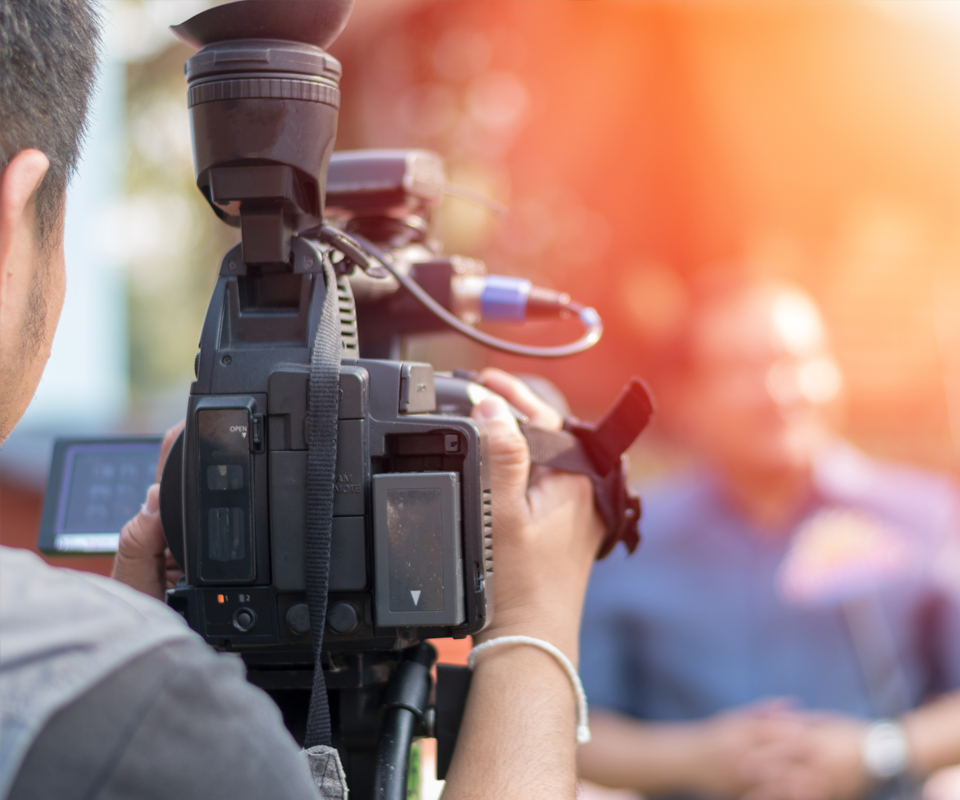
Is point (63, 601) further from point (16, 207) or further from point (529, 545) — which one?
point (529, 545)

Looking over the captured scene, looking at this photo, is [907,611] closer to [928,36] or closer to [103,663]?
[928,36]

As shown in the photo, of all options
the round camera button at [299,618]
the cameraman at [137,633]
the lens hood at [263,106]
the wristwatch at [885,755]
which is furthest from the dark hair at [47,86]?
the wristwatch at [885,755]

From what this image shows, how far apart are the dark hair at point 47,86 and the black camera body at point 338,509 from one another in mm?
180

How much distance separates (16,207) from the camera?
551 mm

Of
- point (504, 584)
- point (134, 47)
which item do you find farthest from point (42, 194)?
point (134, 47)

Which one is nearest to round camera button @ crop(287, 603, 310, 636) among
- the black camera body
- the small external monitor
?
the black camera body

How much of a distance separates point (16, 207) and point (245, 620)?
341 mm

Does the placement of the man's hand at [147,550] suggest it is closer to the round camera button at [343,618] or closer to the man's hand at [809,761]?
the round camera button at [343,618]

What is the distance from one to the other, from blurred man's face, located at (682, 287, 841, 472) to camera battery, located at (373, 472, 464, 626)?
5.33 feet

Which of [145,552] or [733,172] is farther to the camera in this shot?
[733,172]

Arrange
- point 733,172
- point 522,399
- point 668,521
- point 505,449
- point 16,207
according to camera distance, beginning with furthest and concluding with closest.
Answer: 1. point 733,172
2. point 668,521
3. point 522,399
4. point 505,449
5. point 16,207

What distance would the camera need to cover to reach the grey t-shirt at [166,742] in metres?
0.43

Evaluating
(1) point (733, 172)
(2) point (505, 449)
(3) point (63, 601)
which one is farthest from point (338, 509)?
A: (1) point (733, 172)

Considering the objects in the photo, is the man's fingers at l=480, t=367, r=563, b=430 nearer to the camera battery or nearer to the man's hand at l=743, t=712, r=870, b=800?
the camera battery
